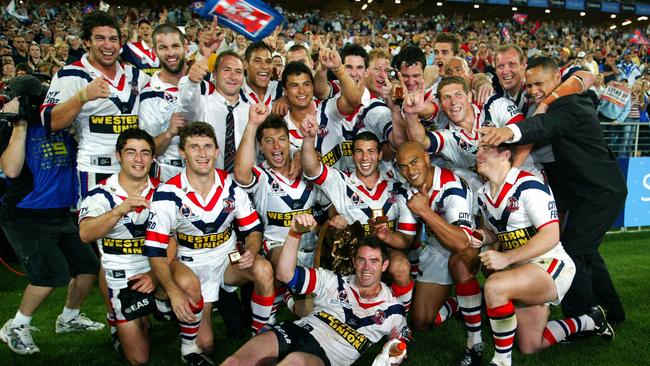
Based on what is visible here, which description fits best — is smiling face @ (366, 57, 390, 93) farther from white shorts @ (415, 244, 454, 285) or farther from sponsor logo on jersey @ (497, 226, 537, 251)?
sponsor logo on jersey @ (497, 226, 537, 251)

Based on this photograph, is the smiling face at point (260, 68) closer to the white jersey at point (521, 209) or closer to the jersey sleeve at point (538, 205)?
the white jersey at point (521, 209)

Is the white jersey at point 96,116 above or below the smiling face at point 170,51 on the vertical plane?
below

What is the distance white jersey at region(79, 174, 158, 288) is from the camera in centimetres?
443

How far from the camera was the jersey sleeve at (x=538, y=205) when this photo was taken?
4.23m

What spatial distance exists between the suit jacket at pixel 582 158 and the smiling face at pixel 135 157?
3268mm

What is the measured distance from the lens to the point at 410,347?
4.76 m

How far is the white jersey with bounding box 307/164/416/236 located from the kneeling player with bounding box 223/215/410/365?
2.06ft

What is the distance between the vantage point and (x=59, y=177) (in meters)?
5.14

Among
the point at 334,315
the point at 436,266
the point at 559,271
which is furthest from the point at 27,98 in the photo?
the point at 559,271

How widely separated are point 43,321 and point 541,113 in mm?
4936

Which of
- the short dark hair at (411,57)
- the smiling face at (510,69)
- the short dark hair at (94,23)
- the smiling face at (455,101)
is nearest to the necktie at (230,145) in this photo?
the short dark hair at (94,23)

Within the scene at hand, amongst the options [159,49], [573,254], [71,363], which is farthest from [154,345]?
[573,254]

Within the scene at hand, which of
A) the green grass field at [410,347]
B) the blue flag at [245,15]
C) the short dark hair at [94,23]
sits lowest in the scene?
the green grass field at [410,347]

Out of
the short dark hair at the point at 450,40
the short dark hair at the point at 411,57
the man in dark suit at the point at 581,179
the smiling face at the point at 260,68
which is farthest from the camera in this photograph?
the short dark hair at the point at 450,40
